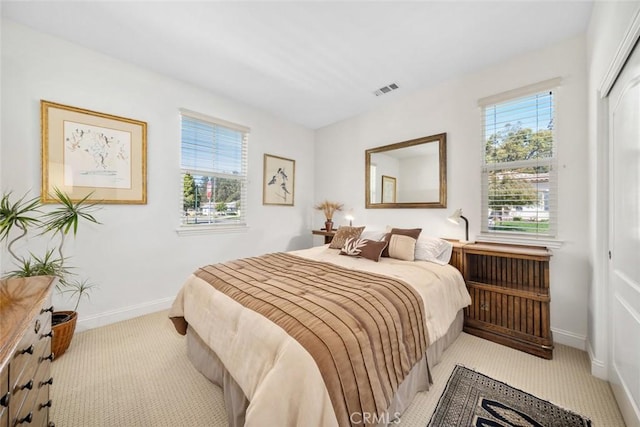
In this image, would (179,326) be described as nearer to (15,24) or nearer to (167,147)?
(167,147)

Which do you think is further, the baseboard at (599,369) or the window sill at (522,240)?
the window sill at (522,240)

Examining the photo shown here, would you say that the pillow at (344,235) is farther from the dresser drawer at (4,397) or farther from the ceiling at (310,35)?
the dresser drawer at (4,397)

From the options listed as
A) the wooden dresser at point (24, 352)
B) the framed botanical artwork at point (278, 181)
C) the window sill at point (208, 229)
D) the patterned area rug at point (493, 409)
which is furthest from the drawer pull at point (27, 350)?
the framed botanical artwork at point (278, 181)

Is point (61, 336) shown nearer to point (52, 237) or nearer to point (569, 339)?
point (52, 237)

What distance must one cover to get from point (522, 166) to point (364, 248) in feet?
5.99

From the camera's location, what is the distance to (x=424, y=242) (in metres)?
2.68

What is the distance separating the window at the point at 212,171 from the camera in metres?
3.26

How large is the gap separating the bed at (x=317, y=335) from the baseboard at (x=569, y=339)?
36.9 inches

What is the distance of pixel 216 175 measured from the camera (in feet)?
11.5

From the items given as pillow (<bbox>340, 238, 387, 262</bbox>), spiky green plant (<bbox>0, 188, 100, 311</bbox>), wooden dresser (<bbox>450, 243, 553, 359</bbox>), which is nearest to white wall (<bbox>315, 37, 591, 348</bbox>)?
wooden dresser (<bbox>450, 243, 553, 359</bbox>)

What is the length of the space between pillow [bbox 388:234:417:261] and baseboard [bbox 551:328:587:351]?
4.79 ft

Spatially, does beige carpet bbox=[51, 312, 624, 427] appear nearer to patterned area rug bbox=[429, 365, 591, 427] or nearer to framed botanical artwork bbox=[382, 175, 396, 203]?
patterned area rug bbox=[429, 365, 591, 427]

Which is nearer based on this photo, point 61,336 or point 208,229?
point 61,336

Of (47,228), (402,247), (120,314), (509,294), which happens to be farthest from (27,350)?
(509,294)
